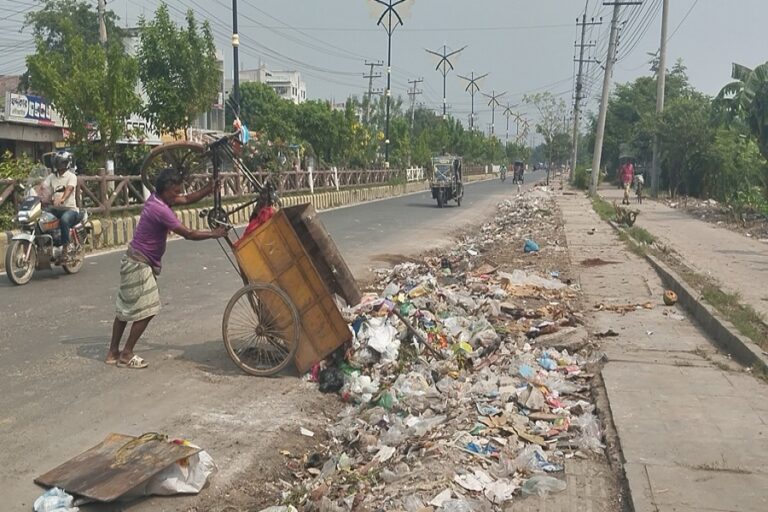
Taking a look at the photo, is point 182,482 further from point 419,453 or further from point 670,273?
point 670,273

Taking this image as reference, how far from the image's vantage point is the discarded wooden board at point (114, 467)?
3.69 meters

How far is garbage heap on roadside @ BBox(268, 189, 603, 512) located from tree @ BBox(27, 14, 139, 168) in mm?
10403

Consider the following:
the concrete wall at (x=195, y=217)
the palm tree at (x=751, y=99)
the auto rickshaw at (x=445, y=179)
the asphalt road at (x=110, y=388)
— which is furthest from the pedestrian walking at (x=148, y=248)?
the auto rickshaw at (x=445, y=179)

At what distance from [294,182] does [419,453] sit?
83.1 ft

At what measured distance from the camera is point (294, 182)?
29.0 m

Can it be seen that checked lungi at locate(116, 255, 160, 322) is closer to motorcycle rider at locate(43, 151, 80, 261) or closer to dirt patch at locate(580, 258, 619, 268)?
motorcycle rider at locate(43, 151, 80, 261)

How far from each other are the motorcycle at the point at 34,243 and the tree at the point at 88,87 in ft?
21.0

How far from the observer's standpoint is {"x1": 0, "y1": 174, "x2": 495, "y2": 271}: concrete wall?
1348cm

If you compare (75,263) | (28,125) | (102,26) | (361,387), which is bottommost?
(361,387)

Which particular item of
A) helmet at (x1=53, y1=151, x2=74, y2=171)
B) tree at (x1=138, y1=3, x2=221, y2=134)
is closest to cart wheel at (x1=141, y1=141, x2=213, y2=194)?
helmet at (x1=53, y1=151, x2=74, y2=171)

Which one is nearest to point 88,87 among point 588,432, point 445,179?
point 588,432

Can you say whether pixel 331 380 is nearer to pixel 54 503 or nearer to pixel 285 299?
pixel 285 299

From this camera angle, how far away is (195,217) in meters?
17.6

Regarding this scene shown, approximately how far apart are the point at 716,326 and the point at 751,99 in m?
16.8
